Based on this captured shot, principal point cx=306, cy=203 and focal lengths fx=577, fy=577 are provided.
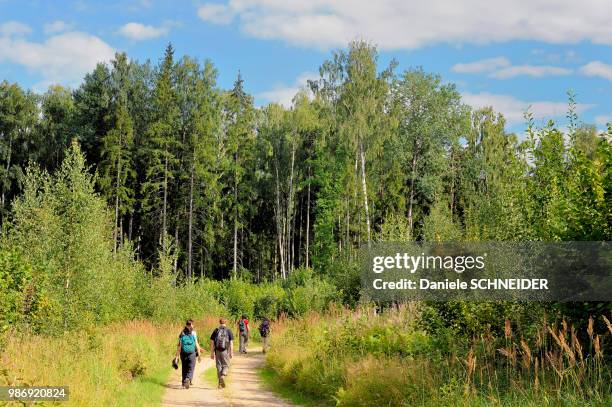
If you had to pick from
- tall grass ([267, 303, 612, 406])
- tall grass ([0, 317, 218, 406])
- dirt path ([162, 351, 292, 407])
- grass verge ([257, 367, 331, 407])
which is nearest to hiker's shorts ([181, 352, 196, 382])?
dirt path ([162, 351, 292, 407])

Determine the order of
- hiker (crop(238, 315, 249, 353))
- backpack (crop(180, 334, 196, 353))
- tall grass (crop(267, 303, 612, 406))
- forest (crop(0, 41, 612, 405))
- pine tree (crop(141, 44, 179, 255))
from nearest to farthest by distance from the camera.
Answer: tall grass (crop(267, 303, 612, 406)) → backpack (crop(180, 334, 196, 353)) → hiker (crop(238, 315, 249, 353)) → forest (crop(0, 41, 612, 405)) → pine tree (crop(141, 44, 179, 255))

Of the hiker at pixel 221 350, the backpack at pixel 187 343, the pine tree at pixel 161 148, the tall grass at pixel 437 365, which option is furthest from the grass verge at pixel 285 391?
the pine tree at pixel 161 148

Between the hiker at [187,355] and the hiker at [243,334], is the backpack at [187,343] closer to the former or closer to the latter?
the hiker at [187,355]

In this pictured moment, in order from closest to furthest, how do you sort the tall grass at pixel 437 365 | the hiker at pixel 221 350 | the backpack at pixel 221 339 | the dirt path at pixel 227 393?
the tall grass at pixel 437 365
the dirt path at pixel 227 393
the hiker at pixel 221 350
the backpack at pixel 221 339

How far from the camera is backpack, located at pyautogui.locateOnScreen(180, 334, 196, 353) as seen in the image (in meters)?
14.3

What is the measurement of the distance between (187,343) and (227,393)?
172 cm

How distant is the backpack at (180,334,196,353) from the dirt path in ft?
3.10

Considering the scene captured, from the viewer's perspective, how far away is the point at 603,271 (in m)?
8.12

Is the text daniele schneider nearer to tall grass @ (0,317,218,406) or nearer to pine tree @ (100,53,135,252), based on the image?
tall grass @ (0,317,218,406)

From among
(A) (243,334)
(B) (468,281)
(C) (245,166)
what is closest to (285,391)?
(B) (468,281)

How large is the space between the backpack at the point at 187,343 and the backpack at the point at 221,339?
2.74ft

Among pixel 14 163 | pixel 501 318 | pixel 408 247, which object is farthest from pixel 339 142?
pixel 501 318

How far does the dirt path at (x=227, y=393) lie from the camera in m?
12.0

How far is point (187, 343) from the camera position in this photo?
14438 mm
